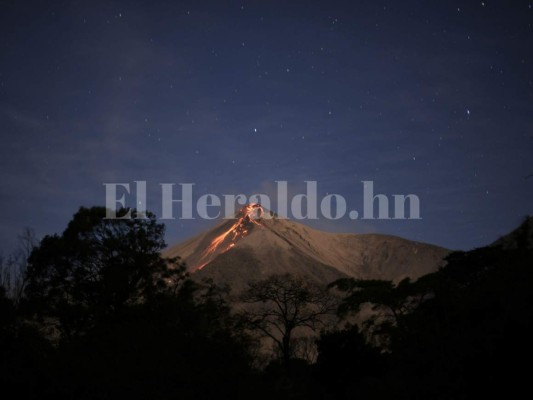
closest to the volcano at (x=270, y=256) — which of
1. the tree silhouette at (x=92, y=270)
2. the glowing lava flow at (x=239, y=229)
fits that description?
the glowing lava flow at (x=239, y=229)

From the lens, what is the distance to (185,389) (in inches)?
462

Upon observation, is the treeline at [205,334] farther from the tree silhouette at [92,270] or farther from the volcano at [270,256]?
the volcano at [270,256]

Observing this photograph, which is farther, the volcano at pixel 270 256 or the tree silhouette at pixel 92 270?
the volcano at pixel 270 256

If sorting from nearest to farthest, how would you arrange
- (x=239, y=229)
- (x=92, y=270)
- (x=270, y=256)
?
(x=92, y=270) → (x=270, y=256) → (x=239, y=229)

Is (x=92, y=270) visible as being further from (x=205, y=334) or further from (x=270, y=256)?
(x=270, y=256)

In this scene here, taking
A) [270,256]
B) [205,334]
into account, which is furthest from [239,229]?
[205,334]

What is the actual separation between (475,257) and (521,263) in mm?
20755

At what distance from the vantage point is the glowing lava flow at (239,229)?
518 ft

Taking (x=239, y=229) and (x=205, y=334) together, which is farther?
(x=239, y=229)

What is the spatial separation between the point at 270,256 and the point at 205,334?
12942 centimetres

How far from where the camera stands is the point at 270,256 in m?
148

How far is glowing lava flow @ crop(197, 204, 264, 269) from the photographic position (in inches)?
6218

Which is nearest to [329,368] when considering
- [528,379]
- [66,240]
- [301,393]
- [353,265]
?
[301,393]

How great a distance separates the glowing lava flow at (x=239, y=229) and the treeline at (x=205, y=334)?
11995 centimetres
